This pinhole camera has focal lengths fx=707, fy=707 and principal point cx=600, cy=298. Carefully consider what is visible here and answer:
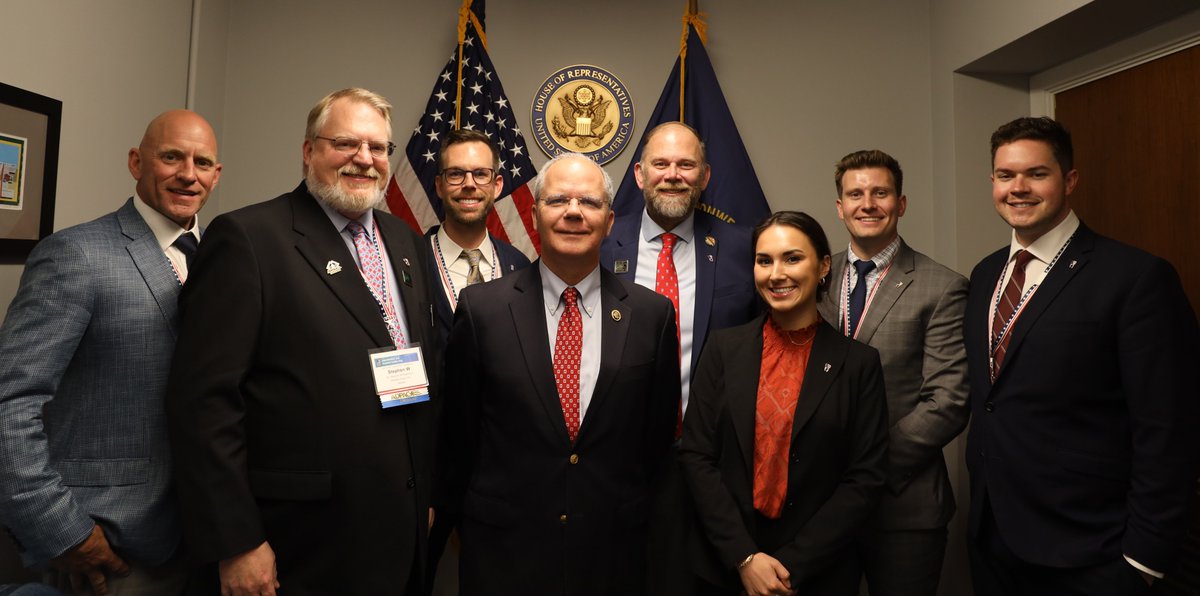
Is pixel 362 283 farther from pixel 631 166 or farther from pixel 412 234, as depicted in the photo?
pixel 631 166

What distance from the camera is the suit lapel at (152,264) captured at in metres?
1.86

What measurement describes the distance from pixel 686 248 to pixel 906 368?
33.7 inches

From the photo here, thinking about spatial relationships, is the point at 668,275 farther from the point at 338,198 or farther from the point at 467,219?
the point at 338,198

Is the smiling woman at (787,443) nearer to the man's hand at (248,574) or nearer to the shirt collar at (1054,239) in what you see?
the shirt collar at (1054,239)

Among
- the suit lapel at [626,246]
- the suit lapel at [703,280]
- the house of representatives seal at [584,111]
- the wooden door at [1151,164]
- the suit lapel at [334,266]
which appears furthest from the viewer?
the house of representatives seal at [584,111]

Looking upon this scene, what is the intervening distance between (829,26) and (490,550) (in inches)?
133

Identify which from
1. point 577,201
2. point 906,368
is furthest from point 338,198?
point 906,368

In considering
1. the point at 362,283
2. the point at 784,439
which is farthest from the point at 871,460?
the point at 362,283

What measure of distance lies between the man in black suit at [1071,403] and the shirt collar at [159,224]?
2441mm

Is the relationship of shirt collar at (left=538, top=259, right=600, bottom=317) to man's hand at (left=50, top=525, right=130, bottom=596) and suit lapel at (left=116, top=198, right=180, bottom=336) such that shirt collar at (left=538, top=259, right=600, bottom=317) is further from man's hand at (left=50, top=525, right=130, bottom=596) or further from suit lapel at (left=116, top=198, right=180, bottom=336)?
man's hand at (left=50, top=525, right=130, bottom=596)

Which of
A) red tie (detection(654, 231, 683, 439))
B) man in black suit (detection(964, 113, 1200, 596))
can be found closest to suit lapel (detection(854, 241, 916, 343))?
man in black suit (detection(964, 113, 1200, 596))

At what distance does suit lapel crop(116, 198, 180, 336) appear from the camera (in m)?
1.86

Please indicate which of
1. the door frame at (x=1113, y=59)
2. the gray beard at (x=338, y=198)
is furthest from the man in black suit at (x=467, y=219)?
the door frame at (x=1113, y=59)

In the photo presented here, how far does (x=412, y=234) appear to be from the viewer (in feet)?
7.27
